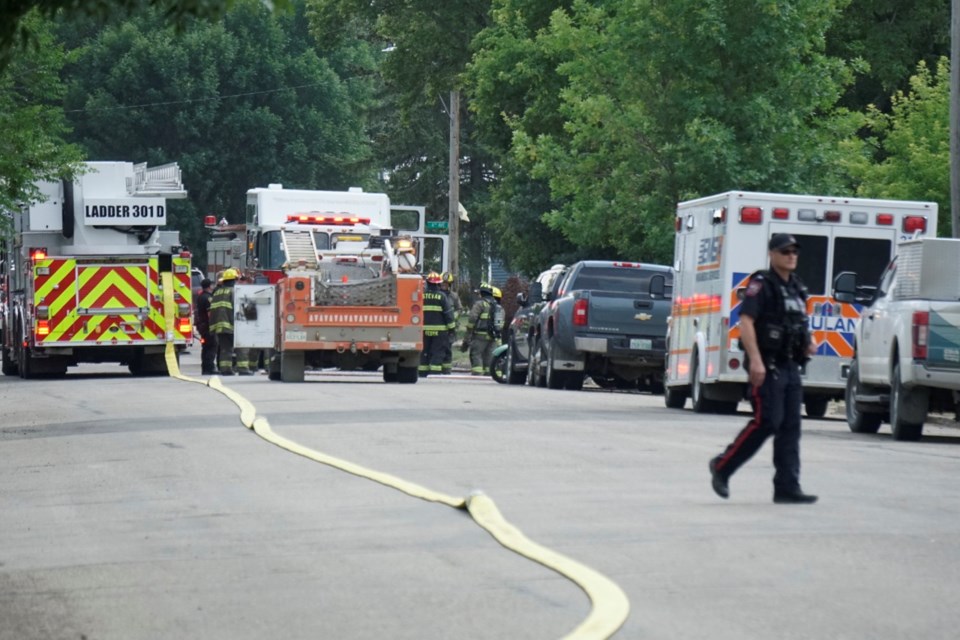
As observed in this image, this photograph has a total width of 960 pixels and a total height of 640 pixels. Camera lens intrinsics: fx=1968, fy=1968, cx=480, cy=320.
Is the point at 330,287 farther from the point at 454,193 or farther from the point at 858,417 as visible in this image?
the point at 454,193

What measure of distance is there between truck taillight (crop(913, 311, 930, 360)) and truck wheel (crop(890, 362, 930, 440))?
0.51m

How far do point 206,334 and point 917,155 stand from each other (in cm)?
1254

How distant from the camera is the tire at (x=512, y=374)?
33125 mm

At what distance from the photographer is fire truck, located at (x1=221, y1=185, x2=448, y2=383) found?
28.4 meters

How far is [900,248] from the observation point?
19125mm

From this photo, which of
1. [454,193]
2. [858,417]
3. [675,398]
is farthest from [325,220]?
[454,193]

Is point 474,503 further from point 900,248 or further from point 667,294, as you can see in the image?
point 667,294

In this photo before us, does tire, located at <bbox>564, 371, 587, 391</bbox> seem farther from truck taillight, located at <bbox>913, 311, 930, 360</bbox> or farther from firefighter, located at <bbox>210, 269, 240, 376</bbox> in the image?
truck taillight, located at <bbox>913, 311, 930, 360</bbox>

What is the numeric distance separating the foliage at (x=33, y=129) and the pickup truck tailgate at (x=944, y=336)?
10.1m

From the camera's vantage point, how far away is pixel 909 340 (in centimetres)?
1791

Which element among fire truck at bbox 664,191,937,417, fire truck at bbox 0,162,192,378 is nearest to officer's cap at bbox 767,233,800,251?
fire truck at bbox 664,191,937,417

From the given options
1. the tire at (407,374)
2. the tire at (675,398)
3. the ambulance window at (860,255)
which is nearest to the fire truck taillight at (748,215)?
the ambulance window at (860,255)

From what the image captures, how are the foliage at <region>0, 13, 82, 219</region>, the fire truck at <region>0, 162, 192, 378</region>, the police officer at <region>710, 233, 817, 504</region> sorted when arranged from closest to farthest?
1. the police officer at <region>710, 233, 817, 504</region>
2. the foliage at <region>0, 13, 82, 219</region>
3. the fire truck at <region>0, 162, 192, 378</region>

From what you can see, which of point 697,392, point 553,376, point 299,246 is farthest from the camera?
point 299,246
